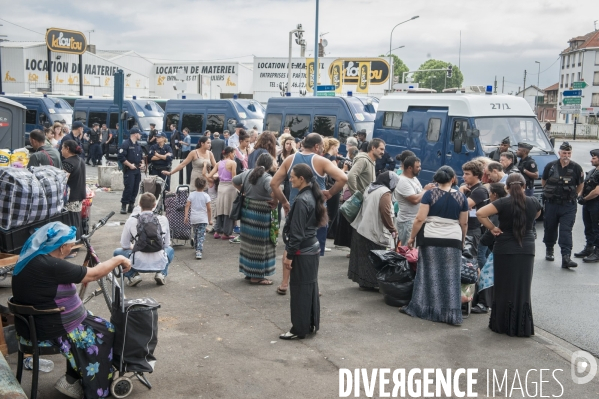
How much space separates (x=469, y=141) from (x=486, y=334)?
28.7ft

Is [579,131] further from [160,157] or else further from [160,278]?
[160,278]

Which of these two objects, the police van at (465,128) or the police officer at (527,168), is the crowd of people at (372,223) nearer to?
the police officer at (527,168)

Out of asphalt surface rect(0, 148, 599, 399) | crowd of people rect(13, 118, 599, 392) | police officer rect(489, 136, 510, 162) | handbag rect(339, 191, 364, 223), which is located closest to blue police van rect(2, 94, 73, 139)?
crowd of people rect(13, 118, 599, 392)

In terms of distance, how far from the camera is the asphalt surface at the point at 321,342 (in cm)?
576

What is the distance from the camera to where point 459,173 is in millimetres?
15344

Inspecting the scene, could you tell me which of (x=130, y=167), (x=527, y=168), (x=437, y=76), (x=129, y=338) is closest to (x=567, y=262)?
(x=527, y=168)

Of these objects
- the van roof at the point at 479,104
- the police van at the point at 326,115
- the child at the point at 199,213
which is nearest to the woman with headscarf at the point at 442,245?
the child at the point at 199,213

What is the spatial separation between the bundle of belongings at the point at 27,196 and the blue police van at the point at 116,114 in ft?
63.4

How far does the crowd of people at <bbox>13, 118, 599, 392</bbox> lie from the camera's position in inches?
270

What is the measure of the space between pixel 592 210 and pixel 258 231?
571 cm

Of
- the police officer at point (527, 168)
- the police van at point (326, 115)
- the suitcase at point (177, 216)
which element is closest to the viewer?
the suitcase at point (177, 216)

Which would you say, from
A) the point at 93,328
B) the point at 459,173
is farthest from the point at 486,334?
the point at 459,173

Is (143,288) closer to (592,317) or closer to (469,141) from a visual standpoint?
(592,317)

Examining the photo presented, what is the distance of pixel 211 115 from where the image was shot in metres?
24.1
